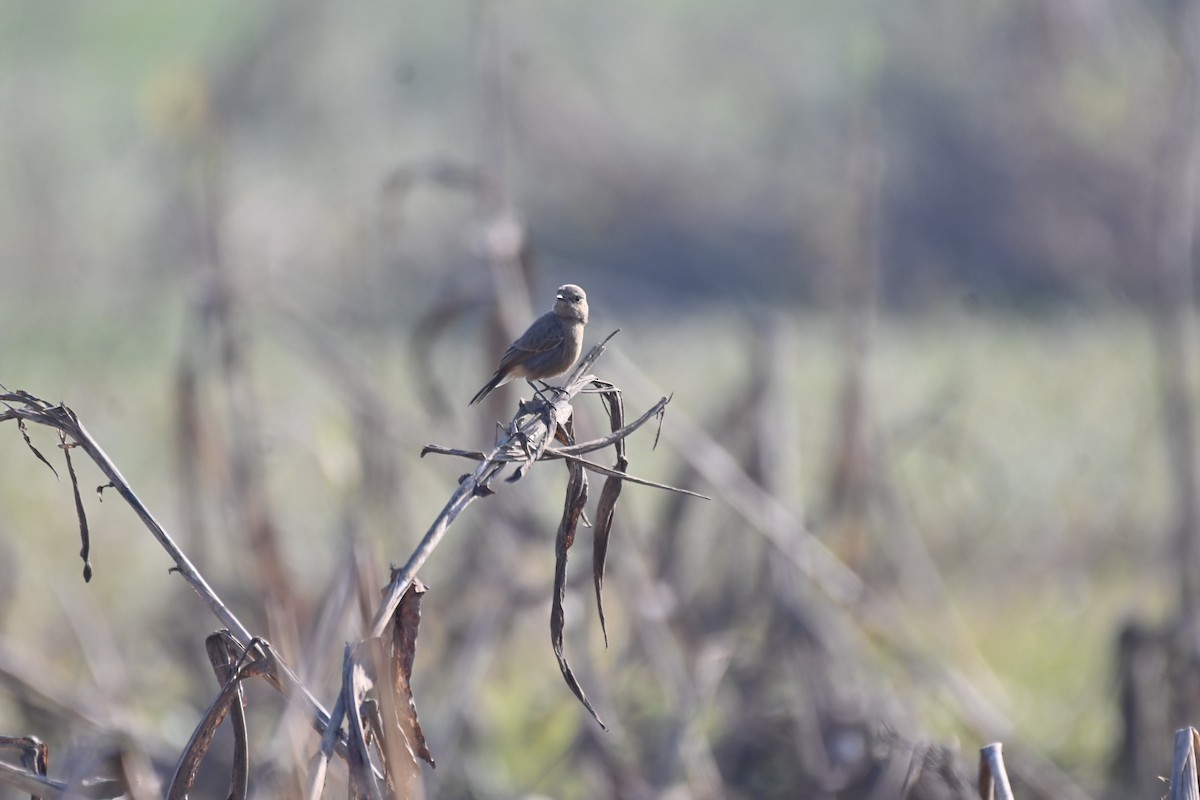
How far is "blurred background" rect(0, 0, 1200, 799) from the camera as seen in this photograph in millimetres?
5012

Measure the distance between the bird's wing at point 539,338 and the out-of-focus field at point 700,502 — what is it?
119 cm

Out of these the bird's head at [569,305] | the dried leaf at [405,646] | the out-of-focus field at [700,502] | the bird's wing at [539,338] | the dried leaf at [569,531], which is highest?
the out-of-focus field at [700,502]

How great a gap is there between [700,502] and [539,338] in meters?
3.63

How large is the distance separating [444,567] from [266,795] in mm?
4882

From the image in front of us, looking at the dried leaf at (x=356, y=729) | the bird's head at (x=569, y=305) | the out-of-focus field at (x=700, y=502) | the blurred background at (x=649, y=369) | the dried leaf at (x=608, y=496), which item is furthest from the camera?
the out-of-focus field at (x=700, y=502)

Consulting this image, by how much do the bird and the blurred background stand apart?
0.62 metres

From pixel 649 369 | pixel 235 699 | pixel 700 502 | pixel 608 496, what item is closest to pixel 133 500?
pixel 235 699

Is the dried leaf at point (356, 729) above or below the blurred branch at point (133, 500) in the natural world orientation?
below

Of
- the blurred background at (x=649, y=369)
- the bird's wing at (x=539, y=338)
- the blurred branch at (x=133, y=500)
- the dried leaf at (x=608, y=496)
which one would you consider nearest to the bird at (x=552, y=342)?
the bird's wing at (x=539, y=338)

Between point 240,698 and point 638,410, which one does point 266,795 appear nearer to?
point 240,698

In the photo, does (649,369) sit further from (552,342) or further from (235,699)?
(235,699)

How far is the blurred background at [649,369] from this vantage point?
16.4ft

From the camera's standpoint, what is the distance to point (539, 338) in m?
3.24

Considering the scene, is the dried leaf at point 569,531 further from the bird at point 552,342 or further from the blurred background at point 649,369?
the bird at point 552,342
